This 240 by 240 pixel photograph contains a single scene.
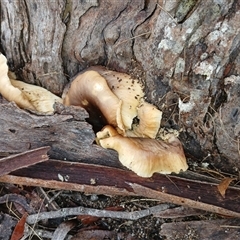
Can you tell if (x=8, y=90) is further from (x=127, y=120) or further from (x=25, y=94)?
(x=127, y=120)

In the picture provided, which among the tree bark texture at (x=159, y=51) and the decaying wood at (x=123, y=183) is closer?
the tree bark texture at (x=159, y=51)

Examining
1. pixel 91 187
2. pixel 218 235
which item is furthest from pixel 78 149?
pixel 218 235

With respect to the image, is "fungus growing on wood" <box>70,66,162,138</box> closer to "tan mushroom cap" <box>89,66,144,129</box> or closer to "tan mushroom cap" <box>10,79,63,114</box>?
"tan mushroom cap" <box>89,66,144,129</box>

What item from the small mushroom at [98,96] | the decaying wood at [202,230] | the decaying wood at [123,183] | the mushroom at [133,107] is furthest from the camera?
the decaying wood at [202,230]

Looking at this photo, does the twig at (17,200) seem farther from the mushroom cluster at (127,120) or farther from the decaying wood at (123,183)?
the mushroom cluster at (127,120)

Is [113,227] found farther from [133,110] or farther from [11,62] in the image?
[11,62]

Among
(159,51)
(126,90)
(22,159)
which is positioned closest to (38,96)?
(22,159)

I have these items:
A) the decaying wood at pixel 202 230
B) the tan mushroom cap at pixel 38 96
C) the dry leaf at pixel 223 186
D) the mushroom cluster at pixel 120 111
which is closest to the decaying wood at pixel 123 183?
the dry leaf at pixel 223 186
